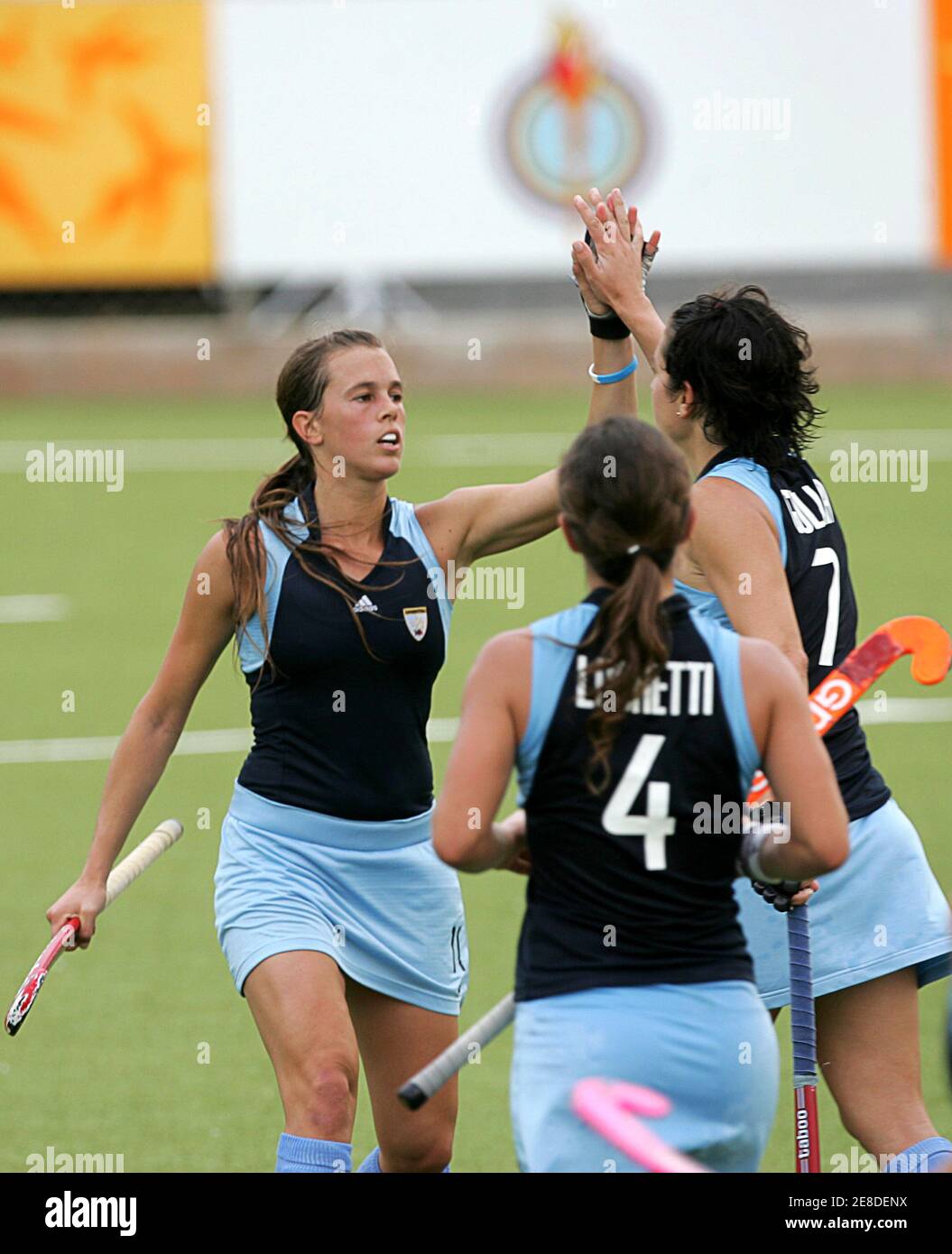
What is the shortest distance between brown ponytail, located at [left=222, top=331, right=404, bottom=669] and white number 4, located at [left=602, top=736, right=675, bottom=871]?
145 centimetres

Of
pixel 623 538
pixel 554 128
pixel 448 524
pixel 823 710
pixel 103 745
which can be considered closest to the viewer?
pixel 623 538

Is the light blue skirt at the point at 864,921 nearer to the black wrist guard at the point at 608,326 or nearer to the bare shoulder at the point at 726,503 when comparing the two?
the bare shoulder at the point at 726,503

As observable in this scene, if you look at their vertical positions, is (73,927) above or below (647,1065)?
below

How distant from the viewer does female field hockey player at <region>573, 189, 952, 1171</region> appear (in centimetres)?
449

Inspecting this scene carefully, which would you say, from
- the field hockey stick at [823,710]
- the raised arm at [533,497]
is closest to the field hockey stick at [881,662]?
the field hockey stick at [823,710]

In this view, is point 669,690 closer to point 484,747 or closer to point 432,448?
point 484,747

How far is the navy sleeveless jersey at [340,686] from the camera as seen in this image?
471 cm

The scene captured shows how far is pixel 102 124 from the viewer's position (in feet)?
76.1

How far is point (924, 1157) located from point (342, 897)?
1432mm

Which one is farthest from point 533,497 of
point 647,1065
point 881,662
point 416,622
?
point 647,1065

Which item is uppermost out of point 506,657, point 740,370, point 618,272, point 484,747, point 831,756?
point 618,272

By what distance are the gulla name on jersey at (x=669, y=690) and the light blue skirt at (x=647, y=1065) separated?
1.55ft

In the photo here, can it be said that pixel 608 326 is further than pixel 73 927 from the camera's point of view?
Yes
